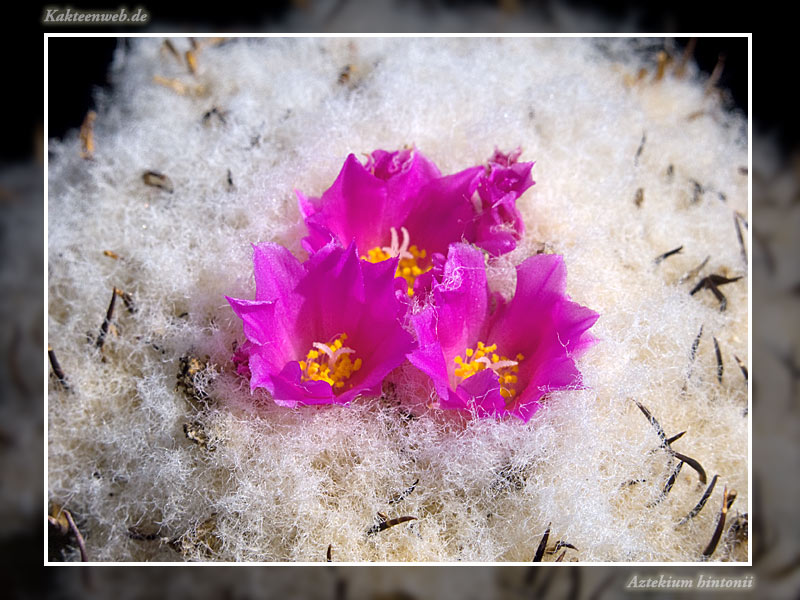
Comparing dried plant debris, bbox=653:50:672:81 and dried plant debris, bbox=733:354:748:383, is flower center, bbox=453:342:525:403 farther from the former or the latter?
dried plant debris, bbox=653:50:672:81

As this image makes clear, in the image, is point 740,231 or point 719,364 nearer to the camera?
point 719,364

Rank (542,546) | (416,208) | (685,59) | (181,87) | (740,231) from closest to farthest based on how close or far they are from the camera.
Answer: (542,546), (416,208), (740,231), (181,87), (685,59)

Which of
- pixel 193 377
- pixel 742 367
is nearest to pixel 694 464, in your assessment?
pixel 742 367

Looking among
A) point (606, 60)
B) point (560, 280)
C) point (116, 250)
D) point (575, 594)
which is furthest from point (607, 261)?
point (116, 250)

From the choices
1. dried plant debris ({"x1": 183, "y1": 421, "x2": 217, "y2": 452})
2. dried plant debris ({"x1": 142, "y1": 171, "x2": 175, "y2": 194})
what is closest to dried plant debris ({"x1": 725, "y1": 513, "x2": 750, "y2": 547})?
dried plant debris ({"x1": 183, "y1": 421, "x2": 217, "y2": 452})

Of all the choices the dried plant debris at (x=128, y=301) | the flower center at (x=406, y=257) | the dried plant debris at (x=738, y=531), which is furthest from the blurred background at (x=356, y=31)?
the flower center at (x=406, y=257)

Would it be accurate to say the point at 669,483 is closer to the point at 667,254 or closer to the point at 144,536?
the point at 667,254

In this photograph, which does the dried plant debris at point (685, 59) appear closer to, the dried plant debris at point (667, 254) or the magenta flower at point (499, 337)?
the dried plant debris at point (667, 254)
